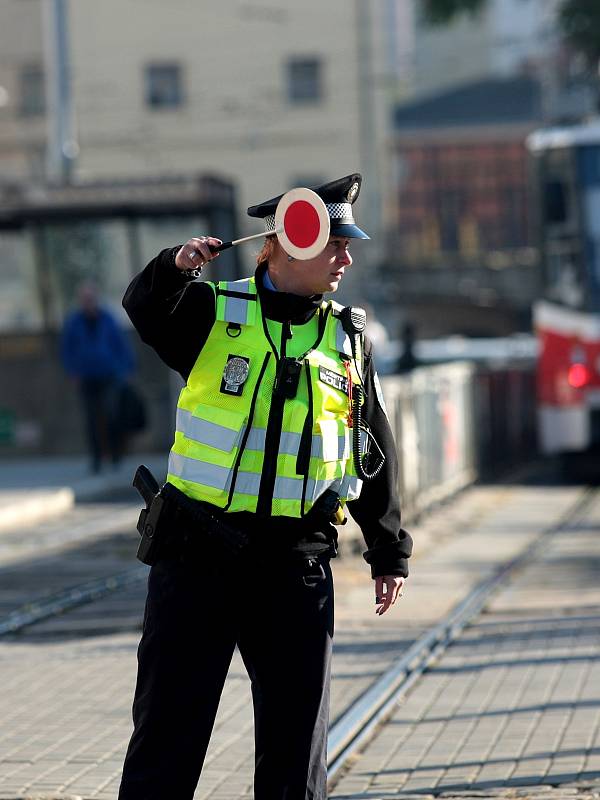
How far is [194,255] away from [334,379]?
482 mm

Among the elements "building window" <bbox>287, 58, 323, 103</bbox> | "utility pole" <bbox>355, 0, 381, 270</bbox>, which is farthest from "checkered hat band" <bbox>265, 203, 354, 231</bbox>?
"building window" <bbox>287, 58, 323, 103</bbox>

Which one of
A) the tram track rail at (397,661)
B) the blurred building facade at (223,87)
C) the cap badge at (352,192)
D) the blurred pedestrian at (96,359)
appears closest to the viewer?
the cap badge at (352,192)

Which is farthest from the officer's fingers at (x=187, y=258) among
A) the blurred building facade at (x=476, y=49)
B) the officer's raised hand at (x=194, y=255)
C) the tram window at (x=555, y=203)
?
the blurred building facade at (x=476, y=49)

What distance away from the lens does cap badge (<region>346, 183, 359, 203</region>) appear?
4.24 m

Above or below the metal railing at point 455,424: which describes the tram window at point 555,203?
above

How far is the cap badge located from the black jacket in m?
0.25

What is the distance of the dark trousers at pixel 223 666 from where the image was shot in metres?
4.07

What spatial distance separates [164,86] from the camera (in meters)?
54.7

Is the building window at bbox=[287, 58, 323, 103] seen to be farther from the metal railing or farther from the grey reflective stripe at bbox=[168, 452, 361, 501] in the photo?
the grey reflective stripe at bbox=[168, 452, 361, 501]

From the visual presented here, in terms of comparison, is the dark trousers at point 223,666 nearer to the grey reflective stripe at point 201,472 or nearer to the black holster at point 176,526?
the black holster at point 176,526

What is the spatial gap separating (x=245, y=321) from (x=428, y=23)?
26726mm

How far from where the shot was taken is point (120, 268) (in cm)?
1962

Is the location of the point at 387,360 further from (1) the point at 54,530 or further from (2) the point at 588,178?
(1) the point at 54,530

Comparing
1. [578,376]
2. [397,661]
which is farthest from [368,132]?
[397,661]
